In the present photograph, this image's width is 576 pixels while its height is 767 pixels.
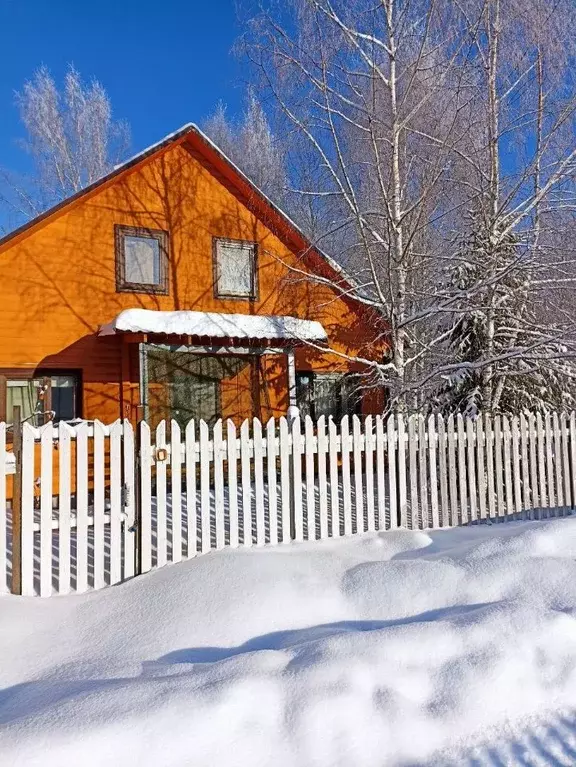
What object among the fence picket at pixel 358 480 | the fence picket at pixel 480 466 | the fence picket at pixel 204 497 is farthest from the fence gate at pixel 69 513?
the fence picket at pixel 480 466

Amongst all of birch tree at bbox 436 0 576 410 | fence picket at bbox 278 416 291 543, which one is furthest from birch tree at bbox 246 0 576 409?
fence picket at bbox 278 416 291 543

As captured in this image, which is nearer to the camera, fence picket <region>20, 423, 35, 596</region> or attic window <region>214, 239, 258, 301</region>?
fence picket <region>20, 423, 35, 596</region>

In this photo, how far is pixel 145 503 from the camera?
17.5ft

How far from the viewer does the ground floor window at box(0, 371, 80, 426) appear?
10.4 m

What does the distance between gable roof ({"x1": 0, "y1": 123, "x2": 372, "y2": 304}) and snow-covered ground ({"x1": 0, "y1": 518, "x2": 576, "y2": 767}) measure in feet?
25.6

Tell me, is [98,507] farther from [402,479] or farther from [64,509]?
[402,479]

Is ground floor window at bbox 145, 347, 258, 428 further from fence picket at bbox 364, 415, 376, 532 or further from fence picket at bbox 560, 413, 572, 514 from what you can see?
fence picket at bbox 560, 413, 572, 514

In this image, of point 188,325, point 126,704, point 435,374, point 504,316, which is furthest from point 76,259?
point 126,704

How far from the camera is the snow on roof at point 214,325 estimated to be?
10.5 m

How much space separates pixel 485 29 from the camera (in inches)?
372

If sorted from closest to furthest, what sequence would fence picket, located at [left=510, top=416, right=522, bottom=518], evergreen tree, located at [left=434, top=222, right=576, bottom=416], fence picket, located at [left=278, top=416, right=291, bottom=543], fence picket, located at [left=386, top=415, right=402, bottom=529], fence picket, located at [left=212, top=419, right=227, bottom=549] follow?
fence picket, located at [left=212, top=419, right=227, bottom=549] → fence picket, located at [left=278, top=416, right=291, bottom=543] → fence picket, located at [left=386, top=415, right=402, bottom=529] → fence picket, located at [left=510, top=416, right=522, bottom=518] → evergreen tree, located at [left=434, top=222, right=576, bottom=416]

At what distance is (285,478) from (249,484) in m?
0.47

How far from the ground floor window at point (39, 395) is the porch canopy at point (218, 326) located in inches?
47.8

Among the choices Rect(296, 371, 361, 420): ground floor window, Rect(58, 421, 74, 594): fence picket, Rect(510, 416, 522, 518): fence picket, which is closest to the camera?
Rect(58, 421, 74, 594): fence picket
